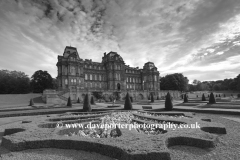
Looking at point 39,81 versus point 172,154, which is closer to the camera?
point 172,154

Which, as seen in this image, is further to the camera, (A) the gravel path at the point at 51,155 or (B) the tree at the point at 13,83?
(B) the tree at the point at 13,83

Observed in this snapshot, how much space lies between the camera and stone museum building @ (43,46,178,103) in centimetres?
4378

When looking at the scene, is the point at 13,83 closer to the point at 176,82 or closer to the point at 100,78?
the point at 100,78

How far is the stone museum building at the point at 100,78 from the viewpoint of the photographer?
43.8 m

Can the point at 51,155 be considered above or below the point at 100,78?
below

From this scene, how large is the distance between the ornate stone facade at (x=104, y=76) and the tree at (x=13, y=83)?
15.2 meters

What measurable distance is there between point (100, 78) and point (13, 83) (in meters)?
30.7

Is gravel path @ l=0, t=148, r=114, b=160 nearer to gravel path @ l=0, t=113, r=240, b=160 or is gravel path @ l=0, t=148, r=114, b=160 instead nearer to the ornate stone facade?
gravel path @ l=0, t=113, r=240, b=160

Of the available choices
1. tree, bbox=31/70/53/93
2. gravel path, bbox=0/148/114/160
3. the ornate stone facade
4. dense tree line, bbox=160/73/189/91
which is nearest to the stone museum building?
the ornate stone facade

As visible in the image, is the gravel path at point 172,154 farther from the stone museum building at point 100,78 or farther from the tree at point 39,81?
the tree at point 39,81

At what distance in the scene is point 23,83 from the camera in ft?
171

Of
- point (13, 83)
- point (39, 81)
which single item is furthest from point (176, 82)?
point (13, 83)

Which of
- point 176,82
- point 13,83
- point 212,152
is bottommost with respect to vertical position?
point 212,152

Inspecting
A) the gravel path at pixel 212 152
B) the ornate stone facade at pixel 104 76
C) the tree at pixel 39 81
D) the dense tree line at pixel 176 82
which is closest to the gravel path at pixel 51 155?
the gravel path at pixel 212 152
